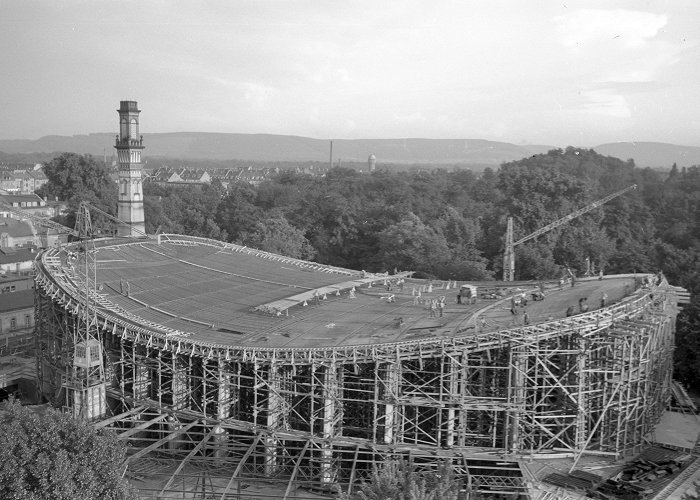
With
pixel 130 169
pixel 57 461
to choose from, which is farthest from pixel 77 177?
pixel 57 461

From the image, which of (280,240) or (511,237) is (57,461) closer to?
(511,237)

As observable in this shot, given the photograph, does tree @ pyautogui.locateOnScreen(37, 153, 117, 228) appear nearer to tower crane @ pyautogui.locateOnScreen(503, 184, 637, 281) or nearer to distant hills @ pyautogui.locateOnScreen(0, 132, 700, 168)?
distant hills @ pyautogui.locateOnScreen(0, 132, 700, 168)

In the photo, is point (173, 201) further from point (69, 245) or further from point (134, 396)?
point (134, 396)

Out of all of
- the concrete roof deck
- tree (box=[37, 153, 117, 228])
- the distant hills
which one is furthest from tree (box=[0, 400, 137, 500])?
tree (box=[37, 153, 117, 228])

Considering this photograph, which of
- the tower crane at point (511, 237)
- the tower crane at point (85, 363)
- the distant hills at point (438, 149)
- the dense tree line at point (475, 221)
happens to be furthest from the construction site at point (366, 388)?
the distant hills at point (438, 149)

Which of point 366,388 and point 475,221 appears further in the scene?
point 475,221
